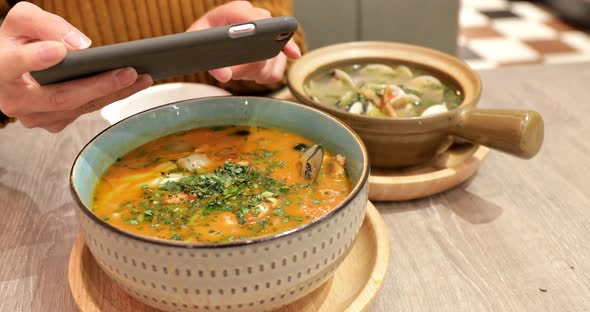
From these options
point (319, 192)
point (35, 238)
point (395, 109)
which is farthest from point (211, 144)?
point (395, 109)

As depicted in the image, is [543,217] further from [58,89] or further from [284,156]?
[58,89]

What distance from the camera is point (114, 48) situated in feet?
2.70

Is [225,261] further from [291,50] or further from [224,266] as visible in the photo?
[291,50]

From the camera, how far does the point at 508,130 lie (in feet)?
3.89

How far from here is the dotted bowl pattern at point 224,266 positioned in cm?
73

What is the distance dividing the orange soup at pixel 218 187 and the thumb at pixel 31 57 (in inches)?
9.9

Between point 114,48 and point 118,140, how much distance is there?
0.30m

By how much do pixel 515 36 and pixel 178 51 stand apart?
4.99 metres

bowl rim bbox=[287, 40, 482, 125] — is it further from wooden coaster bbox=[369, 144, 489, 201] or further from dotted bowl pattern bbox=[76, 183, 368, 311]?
dotted bowl pattern bbox=[76, 183, 368, 311]

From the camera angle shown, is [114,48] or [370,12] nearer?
[114,48]

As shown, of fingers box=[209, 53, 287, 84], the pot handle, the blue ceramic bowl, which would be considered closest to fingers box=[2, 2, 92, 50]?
the blue ceramic bowl

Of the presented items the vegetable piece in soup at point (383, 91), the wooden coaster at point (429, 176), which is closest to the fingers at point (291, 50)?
the vegetable piece in soup at point (383, 91)

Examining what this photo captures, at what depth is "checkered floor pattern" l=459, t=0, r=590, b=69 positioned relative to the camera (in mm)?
4688

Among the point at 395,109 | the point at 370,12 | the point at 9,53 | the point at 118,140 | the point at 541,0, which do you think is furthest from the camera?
the point at 541,0
